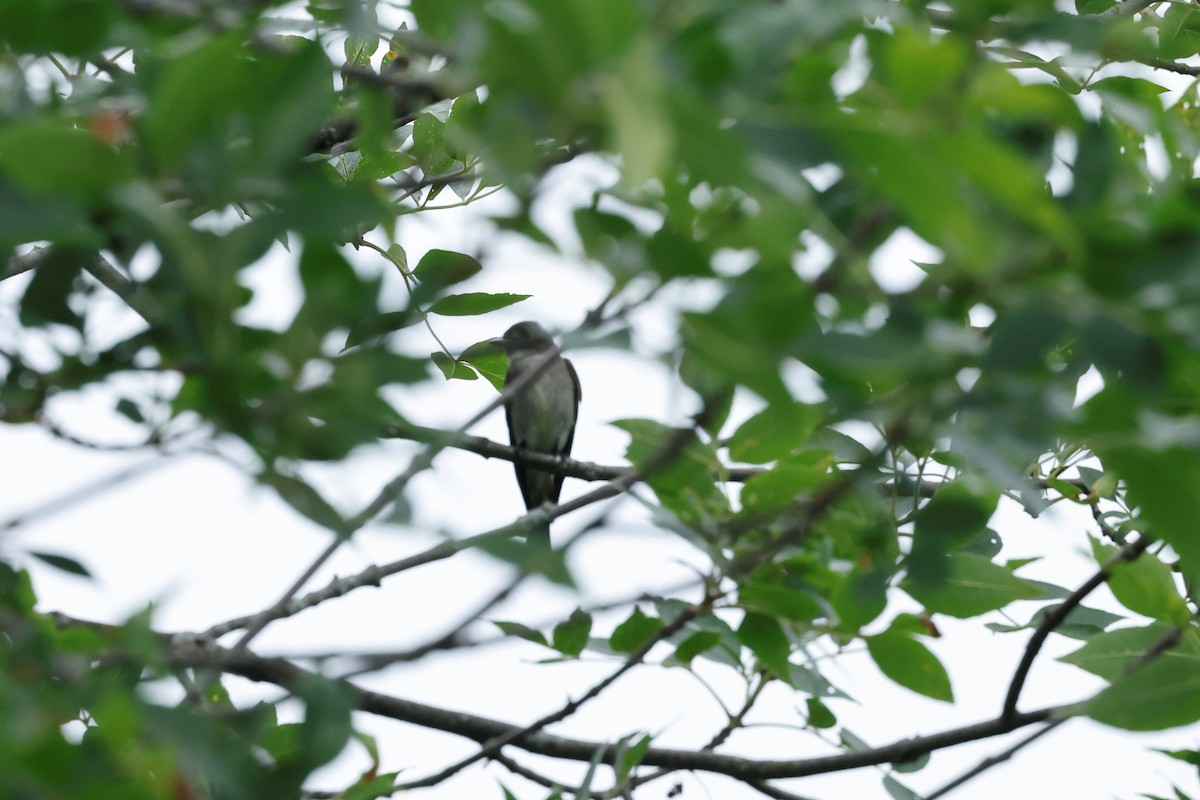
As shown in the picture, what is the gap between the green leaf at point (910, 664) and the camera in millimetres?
2188

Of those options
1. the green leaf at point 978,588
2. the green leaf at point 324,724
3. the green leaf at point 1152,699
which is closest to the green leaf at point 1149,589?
the green leaf at point 978,588

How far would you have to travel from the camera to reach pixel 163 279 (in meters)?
1.51

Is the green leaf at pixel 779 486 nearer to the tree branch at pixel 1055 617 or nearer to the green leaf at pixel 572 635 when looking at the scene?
the tree branch at pixel 1055 617

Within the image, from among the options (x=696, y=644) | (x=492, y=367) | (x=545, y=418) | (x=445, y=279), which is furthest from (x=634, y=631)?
(x=545, y=418)

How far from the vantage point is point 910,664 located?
7.22ft

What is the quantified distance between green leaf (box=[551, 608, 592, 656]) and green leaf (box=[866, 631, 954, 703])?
0.58 m

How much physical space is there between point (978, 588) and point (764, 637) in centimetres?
37

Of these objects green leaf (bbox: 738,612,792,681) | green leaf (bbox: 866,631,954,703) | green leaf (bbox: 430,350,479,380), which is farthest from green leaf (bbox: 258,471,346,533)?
green leaf (bbox: 430,350,479,380)

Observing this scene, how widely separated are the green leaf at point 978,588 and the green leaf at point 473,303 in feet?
3.86

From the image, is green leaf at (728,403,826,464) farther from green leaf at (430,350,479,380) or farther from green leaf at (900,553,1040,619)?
green leaf at (430,350,479,380)

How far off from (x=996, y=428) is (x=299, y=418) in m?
0.69

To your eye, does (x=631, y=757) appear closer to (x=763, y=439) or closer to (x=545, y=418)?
(x=763, y=439)

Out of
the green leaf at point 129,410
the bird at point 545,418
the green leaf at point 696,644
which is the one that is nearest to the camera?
the green leaf at point 129,410

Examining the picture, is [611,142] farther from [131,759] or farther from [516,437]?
[516,437]
